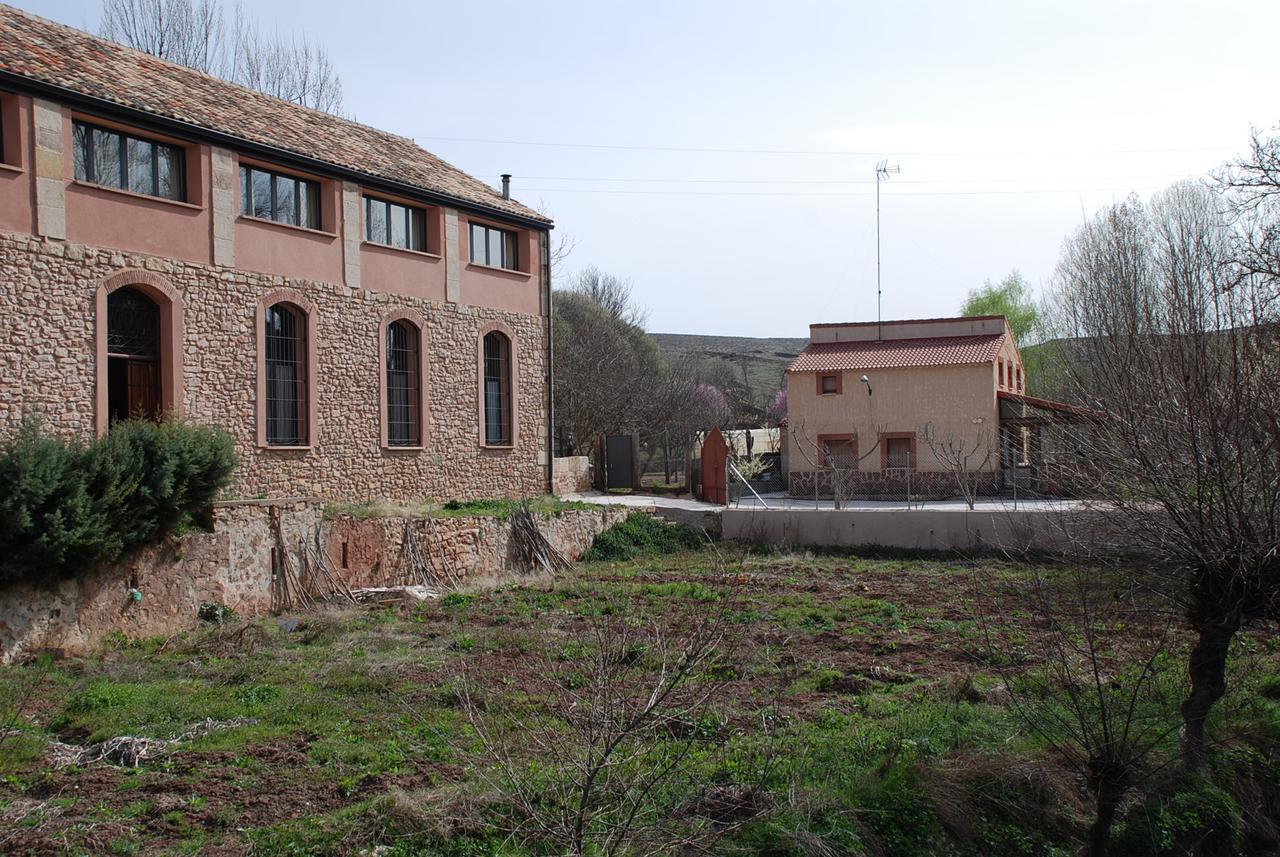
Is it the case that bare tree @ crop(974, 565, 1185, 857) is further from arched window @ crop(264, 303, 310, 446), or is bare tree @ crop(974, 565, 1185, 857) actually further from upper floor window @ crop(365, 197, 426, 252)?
upper floor window @ crop(365, 197, 426, 252)

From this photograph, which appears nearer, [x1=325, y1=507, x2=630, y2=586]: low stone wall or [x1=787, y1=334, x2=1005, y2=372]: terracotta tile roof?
[x1=325, y1=507, x2=630, y2=586]: low stone wall

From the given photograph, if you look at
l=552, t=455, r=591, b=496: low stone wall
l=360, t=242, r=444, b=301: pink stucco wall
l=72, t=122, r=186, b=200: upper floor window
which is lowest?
l=552, t=455, r=591, b=496: low stone wall

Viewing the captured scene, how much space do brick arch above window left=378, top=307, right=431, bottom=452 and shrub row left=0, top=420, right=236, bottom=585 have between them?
214 inches

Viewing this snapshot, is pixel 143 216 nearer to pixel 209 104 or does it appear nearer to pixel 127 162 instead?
pixel 127 162

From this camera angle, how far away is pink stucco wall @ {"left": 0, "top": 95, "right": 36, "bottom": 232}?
14812 millimetres

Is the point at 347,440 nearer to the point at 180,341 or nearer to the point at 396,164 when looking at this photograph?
the point at 180,341

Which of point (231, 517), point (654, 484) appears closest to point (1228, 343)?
point (231, 517)

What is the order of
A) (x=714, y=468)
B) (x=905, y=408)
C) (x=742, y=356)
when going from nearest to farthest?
(x=714, y=468)
(x=905, y=408)
(x=742, y=356)

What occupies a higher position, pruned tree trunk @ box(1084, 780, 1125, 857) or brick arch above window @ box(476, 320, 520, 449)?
brick arch above window @ box(476, 320, 520, 449)

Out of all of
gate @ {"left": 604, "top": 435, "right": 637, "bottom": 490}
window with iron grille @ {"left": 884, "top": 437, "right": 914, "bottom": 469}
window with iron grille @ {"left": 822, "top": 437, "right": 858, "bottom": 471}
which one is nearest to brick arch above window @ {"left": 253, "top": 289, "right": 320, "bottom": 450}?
gate @ {"left": 604, "top": 435, "right": 637, "bottom": 490}

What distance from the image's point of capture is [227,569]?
15.5 meters

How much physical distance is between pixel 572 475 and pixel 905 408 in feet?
36.0

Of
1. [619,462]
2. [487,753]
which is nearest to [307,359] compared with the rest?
[487,753]

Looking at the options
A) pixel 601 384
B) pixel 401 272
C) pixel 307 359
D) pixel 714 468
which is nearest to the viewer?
pixel 307 359
